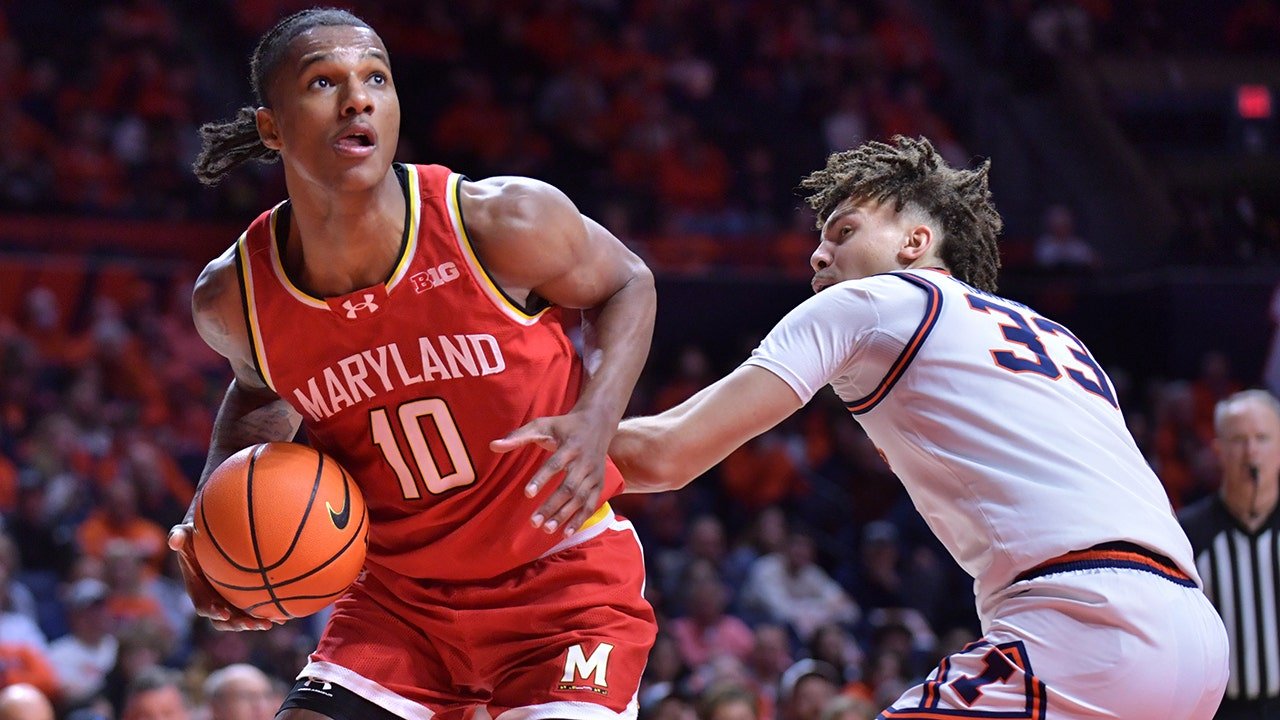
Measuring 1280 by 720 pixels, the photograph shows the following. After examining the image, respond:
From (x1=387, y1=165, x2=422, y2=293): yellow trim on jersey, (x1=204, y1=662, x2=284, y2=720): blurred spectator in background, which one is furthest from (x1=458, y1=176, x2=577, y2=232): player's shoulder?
(x1=204, y1=662, x2=284, y2=720): blurred spectator in background

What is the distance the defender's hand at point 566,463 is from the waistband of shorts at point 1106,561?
1.03m

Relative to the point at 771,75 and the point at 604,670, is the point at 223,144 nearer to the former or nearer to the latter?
the point at 604,670

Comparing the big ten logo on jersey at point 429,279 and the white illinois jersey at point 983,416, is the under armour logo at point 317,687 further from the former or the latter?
the white illinois jersey at point 983,416

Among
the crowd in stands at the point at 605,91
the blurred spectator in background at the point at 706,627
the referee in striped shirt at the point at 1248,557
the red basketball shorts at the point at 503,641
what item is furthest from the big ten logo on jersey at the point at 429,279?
the crowd in stands at the point at 605,91

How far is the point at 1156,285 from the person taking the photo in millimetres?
12477

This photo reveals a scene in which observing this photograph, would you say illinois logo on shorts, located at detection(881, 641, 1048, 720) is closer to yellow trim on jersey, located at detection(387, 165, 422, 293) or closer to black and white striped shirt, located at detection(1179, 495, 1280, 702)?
yellow trim on jersey, located at detection(387, 165, 422, 293)

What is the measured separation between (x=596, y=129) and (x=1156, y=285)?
5.62 metres

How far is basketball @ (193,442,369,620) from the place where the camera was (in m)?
3.51

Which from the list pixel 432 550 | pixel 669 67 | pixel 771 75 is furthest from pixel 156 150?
pixel 432 550

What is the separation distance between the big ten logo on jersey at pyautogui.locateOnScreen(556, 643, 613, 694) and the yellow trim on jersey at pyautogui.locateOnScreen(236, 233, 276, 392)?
1047mm

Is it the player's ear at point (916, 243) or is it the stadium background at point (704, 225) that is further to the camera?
the stadium background at point (704, 225)

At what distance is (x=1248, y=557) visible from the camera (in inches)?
232

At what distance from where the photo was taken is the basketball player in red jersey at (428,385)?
3590mm

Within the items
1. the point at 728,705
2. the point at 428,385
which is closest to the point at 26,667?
the point at 728,705
